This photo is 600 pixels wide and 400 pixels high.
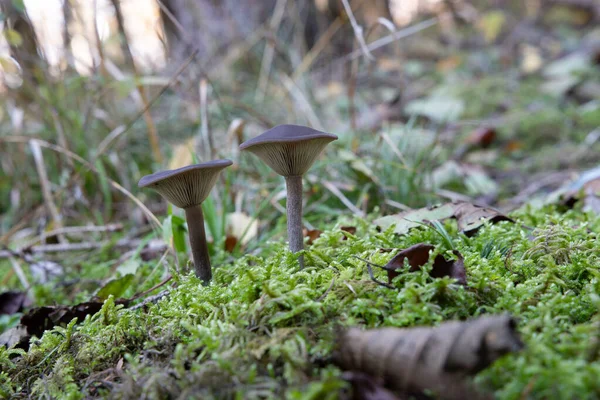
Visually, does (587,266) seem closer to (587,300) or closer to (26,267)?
(587,300)


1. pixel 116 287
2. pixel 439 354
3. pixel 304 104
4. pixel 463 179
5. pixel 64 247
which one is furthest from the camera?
pixel 304 104

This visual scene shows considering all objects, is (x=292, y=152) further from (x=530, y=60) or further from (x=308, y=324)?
(x=530, y=60)

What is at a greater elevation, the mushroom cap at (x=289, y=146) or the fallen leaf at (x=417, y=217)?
the mushroom cap at (x=289, y=146)

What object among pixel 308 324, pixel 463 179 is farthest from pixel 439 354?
pixel 463 179

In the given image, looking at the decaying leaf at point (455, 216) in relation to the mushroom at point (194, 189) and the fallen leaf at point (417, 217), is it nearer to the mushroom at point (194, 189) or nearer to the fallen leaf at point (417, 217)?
the fallen leaf at point (417, 217)

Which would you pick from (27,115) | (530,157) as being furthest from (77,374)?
(530,157)

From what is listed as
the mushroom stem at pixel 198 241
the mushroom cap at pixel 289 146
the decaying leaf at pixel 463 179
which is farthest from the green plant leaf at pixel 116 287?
the decaying leaf at pixel 463 179
